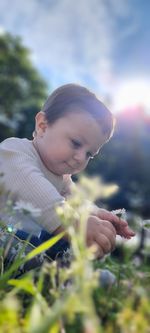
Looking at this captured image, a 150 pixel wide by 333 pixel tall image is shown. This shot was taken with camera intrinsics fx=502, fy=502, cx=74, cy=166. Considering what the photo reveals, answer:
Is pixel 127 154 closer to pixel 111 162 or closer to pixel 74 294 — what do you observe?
pixel 111 162

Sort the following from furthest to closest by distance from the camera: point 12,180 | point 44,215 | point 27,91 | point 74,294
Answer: point 27,91, point 12,180, point 44,215, point 74,294

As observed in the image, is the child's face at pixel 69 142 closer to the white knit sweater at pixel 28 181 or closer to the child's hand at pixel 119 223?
the white knit sweater at pixel 28 181

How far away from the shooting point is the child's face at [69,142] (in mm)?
2658

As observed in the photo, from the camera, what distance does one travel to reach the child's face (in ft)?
8.72

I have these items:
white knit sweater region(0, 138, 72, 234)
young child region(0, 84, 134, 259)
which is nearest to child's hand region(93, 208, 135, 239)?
young child region(0, 84, 134, 259)

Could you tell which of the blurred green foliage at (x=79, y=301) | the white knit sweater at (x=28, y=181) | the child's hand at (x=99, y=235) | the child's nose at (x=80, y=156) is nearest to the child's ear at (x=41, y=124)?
the white knit sweater at (x=28, y=181)

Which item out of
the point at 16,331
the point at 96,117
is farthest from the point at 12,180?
the point at 16,331

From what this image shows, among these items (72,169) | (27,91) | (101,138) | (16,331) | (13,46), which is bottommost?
(16,331)

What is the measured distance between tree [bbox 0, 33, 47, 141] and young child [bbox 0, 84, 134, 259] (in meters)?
25.7

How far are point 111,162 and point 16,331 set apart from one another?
2342cm

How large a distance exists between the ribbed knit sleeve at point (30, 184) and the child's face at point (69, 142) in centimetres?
20

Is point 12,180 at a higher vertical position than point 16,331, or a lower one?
higher

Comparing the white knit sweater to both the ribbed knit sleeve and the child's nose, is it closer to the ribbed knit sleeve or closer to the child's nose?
the ribbed knit sleeve

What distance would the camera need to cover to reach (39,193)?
2.14 meters
